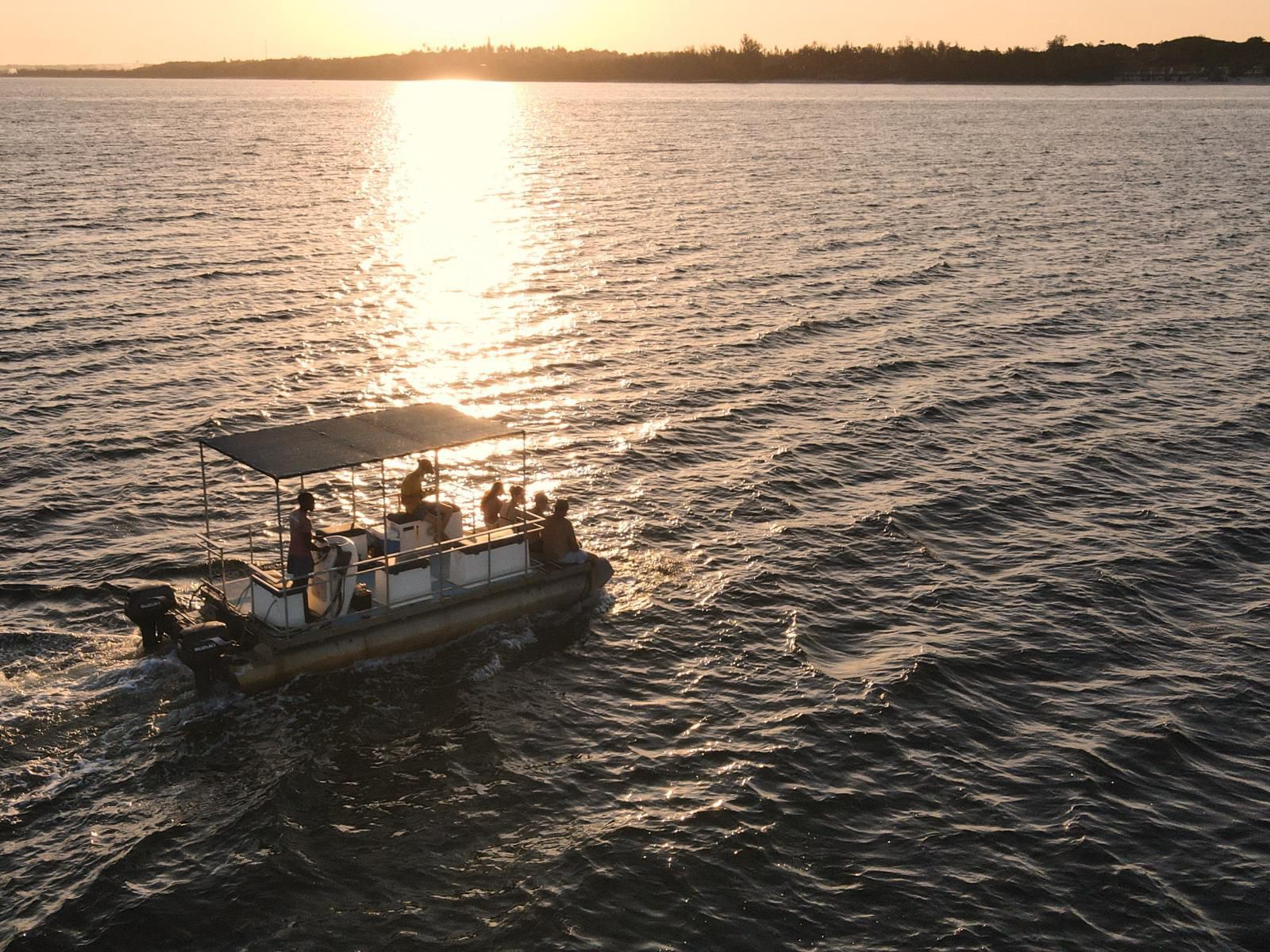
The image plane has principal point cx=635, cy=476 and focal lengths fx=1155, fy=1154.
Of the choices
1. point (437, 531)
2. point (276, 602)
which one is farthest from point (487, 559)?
point (276, 602)

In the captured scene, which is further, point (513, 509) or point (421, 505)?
point (513, 509)

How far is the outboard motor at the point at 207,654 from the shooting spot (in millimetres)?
20875

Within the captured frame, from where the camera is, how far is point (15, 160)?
4245 inches

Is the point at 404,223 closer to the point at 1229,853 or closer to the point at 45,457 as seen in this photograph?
the point at 45,457

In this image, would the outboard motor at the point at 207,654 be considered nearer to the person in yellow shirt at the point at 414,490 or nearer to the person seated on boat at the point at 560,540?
the person in yellow shirt at the point at 414,490

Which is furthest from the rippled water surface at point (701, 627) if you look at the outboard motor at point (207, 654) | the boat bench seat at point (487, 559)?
the boat bench seat at point (487, 559)

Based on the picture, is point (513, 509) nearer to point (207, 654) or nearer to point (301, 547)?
point (301, 547)

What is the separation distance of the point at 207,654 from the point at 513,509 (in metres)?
7.77

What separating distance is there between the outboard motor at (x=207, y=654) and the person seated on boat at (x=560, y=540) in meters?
7.32

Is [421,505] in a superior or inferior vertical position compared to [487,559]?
superior

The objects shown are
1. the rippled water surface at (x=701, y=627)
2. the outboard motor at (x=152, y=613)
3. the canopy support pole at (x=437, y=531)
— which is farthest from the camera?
the canopy support pole at (x=437, y=531)

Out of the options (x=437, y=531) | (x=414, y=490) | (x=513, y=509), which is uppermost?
(x=414, y=490)

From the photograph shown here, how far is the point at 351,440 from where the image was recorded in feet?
77.4

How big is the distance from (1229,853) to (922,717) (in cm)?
554
